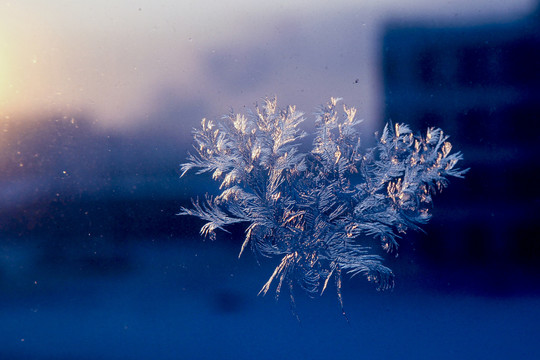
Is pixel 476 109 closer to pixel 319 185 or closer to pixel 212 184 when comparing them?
pixel 319 185

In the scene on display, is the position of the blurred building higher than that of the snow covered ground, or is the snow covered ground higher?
the blurred building

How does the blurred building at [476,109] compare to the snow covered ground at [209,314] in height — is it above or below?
above

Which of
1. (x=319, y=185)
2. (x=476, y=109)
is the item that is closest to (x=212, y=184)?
(x=319, y=185)

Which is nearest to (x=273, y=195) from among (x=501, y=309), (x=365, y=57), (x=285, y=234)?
(x=285, y=234)

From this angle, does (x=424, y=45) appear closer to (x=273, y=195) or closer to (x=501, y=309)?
(x=273, y=195)
